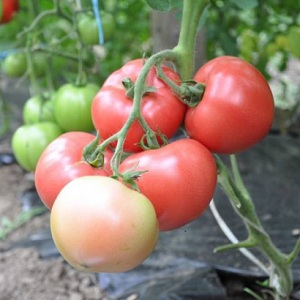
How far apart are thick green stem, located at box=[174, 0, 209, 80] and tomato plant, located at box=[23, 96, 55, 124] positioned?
56 cm

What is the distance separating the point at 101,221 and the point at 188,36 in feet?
0.99

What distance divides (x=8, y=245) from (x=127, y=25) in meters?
0.97

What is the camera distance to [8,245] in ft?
5.61

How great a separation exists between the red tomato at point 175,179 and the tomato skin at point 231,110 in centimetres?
4

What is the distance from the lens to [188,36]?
0.73 metres

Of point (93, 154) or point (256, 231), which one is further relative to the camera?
point (256, 231)

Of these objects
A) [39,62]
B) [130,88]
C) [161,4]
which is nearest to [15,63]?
[39,62]

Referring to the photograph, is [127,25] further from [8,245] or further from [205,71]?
[205,71]

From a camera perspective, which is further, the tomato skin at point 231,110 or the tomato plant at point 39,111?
the tomato plant at point 39,111

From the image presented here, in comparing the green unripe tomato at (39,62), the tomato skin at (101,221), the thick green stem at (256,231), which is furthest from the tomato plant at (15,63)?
the tomato skin at (101,221)

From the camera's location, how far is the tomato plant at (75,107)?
1.11 meters

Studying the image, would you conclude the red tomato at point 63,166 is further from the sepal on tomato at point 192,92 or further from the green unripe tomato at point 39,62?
the green unripe tomato at point 39,62

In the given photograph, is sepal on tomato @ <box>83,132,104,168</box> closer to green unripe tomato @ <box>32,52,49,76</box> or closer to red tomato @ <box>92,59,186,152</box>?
red tomato @ <box>92,59,186,152</box>

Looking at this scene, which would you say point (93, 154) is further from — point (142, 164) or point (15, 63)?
point (15, 63)
